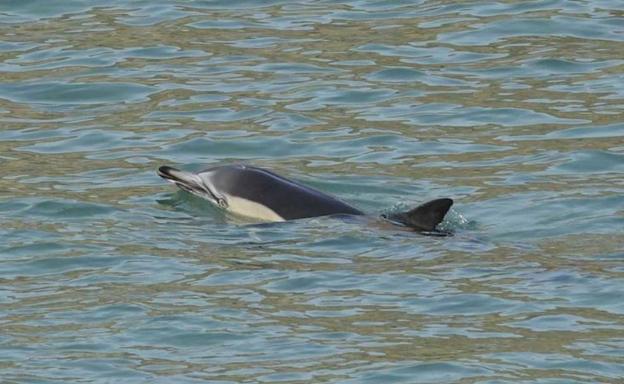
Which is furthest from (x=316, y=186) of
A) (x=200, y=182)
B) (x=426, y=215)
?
(x=426, y=215)

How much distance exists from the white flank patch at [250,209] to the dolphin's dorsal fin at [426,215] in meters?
0.84

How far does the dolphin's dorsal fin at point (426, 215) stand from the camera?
1132 centimetres

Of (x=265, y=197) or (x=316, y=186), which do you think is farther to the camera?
(x=316, y=186)

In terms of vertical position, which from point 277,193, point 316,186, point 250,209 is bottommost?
point 316,186

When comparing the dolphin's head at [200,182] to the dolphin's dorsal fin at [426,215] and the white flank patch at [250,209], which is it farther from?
the dolphin's dorsal fin at [426,215]

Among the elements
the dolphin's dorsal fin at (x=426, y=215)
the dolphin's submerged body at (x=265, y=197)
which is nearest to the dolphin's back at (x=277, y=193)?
the dolphin's submerged body at (x=265, y=197)

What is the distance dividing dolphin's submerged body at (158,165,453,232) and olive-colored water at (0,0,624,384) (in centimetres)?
13

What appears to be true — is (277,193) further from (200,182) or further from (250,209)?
(200,182)

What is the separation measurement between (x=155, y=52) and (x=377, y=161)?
147 inches

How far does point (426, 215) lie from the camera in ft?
37.6

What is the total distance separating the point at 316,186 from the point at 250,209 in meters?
1.01

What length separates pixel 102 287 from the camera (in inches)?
412

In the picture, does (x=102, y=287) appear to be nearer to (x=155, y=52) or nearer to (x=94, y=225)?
(x=94, y=225)

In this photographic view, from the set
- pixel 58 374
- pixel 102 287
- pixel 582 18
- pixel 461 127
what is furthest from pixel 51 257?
pixel 582 18
